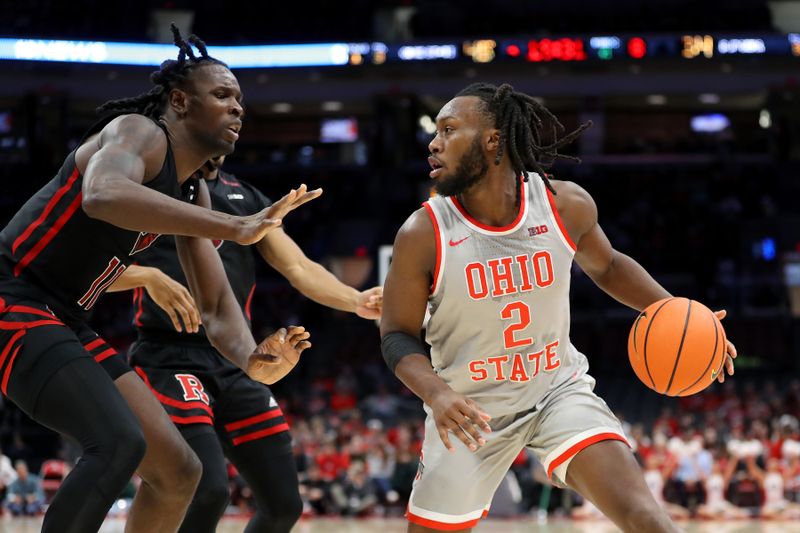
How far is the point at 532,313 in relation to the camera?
416cm

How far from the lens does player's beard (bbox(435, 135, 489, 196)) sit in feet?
13.8

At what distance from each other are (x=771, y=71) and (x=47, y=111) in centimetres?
1568

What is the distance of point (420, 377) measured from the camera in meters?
3.87

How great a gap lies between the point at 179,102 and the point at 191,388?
1.40 metres

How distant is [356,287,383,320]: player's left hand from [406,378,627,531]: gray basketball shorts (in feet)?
2.82

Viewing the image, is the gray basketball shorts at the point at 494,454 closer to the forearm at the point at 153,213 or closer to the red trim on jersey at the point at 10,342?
the forearm at the point at 153,213

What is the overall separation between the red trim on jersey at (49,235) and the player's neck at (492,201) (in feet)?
4.93

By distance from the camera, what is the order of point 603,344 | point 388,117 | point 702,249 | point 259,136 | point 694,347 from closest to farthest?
point 694,347, point 603,344, point 702,249, point 388,117, point 259,136

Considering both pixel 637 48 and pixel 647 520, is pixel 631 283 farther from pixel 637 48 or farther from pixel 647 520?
pixel 637 48

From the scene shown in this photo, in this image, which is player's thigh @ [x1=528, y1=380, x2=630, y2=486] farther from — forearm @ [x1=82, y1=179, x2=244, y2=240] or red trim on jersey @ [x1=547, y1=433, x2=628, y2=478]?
forearm @ [x1=82, y1=179, x2=244, y2=240]

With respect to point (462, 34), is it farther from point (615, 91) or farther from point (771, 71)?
point (771, 71)

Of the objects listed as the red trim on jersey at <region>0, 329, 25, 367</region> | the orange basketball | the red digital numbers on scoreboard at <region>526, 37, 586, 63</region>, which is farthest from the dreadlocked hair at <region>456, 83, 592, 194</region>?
the red digital numbers on scoreboard at <region>526, 37, 586, 63</region>

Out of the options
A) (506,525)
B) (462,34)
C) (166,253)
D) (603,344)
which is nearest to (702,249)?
(603,344)

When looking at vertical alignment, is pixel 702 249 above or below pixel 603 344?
above
